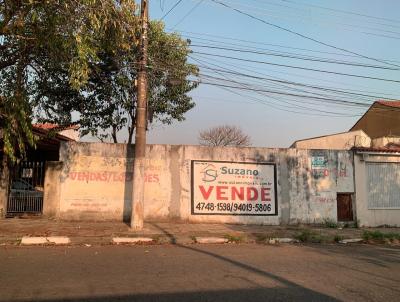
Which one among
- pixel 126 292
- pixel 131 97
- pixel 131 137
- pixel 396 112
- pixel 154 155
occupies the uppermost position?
pixel 396 112

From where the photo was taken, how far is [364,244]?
45.7 feet

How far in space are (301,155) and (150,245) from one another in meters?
8.03

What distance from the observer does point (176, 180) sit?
16.3 meters

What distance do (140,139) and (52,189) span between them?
3832mm

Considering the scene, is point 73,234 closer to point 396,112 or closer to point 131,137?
point 131,137

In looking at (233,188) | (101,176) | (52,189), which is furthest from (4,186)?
(233,188)

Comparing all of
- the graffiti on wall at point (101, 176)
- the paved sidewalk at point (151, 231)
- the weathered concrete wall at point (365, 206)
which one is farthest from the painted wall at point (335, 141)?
the graffiti on wall at point (101, 176)

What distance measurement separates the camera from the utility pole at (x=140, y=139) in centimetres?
1382

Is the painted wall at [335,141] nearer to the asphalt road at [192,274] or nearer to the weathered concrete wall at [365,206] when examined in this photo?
the weathered concrete wall at [365,206]

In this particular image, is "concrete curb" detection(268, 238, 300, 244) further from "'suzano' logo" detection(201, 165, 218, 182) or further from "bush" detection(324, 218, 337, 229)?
"bush" detection(324, 218, 337, 229)

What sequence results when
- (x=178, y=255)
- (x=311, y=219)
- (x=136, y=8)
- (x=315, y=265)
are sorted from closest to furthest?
(x=315, y=265) → (x=178, y=255) → (x=136, y=8) → (x=311, y=219)

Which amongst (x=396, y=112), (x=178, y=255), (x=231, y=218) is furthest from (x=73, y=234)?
(x=396, y=112)

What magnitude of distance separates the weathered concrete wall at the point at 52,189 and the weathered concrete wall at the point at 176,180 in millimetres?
163

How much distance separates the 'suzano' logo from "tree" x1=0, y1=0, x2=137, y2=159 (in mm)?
6221
